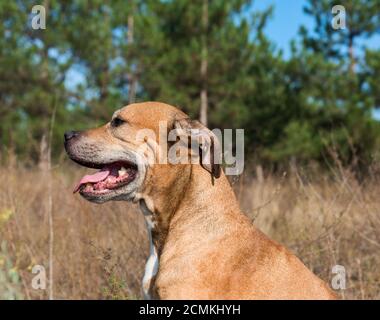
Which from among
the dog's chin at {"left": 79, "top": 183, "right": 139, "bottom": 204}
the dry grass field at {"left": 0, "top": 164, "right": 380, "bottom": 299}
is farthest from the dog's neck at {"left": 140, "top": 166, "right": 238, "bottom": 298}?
the dry grass field at {"left": 0, "top": 164, "right": 380, "bottom": 299}

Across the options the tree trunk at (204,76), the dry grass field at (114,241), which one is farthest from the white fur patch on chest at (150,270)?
the tree trunk at (204,76)

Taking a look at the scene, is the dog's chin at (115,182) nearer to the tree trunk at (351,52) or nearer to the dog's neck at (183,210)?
the dog's neck at (183,210)

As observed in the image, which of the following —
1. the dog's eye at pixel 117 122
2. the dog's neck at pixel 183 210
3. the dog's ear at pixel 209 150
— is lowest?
the dog's neck at pixel 183 210

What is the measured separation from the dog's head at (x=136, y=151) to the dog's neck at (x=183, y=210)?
0.21 ft

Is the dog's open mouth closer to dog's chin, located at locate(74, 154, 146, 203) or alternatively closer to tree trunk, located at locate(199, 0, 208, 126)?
dog's chin, located at locate(74, 154, 146, 203)

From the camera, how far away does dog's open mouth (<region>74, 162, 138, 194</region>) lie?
12.2ft

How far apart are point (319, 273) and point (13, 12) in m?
16.0

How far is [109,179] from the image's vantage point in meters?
3.78

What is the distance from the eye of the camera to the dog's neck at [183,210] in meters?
3.45

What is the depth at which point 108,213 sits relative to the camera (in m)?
6.02

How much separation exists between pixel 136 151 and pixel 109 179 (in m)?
0.28

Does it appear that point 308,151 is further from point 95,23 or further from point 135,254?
point 135,254

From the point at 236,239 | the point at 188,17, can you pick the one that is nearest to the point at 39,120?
the point at 188,17

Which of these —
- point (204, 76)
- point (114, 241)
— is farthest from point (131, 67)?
point (114, 241)
